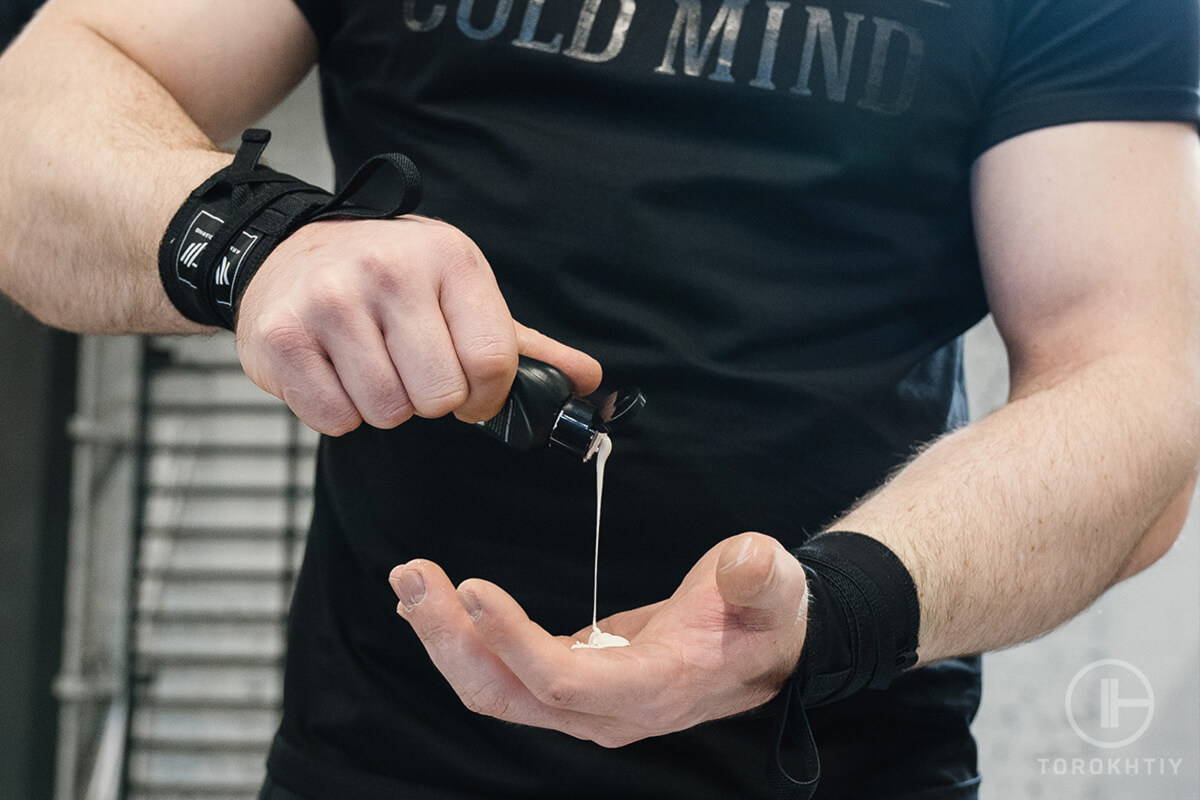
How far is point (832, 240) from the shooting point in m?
1.23

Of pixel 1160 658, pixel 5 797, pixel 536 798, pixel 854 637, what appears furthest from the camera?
pixel 5 797

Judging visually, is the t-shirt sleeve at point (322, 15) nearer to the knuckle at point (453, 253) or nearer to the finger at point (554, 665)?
the knuckle at point (453, 253)

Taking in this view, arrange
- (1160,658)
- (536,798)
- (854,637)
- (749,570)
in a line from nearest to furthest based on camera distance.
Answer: (749,570)
(854,637)
(536,798)
(1160,658)

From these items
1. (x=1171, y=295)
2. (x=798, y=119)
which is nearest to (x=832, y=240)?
(x=798, y=119)

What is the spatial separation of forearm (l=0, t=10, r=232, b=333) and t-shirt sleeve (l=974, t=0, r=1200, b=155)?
2.87 feet

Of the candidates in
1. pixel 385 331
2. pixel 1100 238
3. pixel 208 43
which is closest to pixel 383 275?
pixel 385 331

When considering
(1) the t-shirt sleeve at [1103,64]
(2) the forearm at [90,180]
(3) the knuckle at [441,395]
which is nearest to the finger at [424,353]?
(3) the knuckle at [441,395]

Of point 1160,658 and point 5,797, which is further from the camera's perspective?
point 5,797

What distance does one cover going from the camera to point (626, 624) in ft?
3.30

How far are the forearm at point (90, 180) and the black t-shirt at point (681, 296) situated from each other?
0.27 m

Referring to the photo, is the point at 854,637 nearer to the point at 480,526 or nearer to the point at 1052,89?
the point at 480,526

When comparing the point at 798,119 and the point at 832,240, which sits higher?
the point at 798,119

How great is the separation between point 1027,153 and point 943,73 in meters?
0.13

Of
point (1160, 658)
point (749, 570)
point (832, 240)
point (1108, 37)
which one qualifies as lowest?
point (1160, 658)
